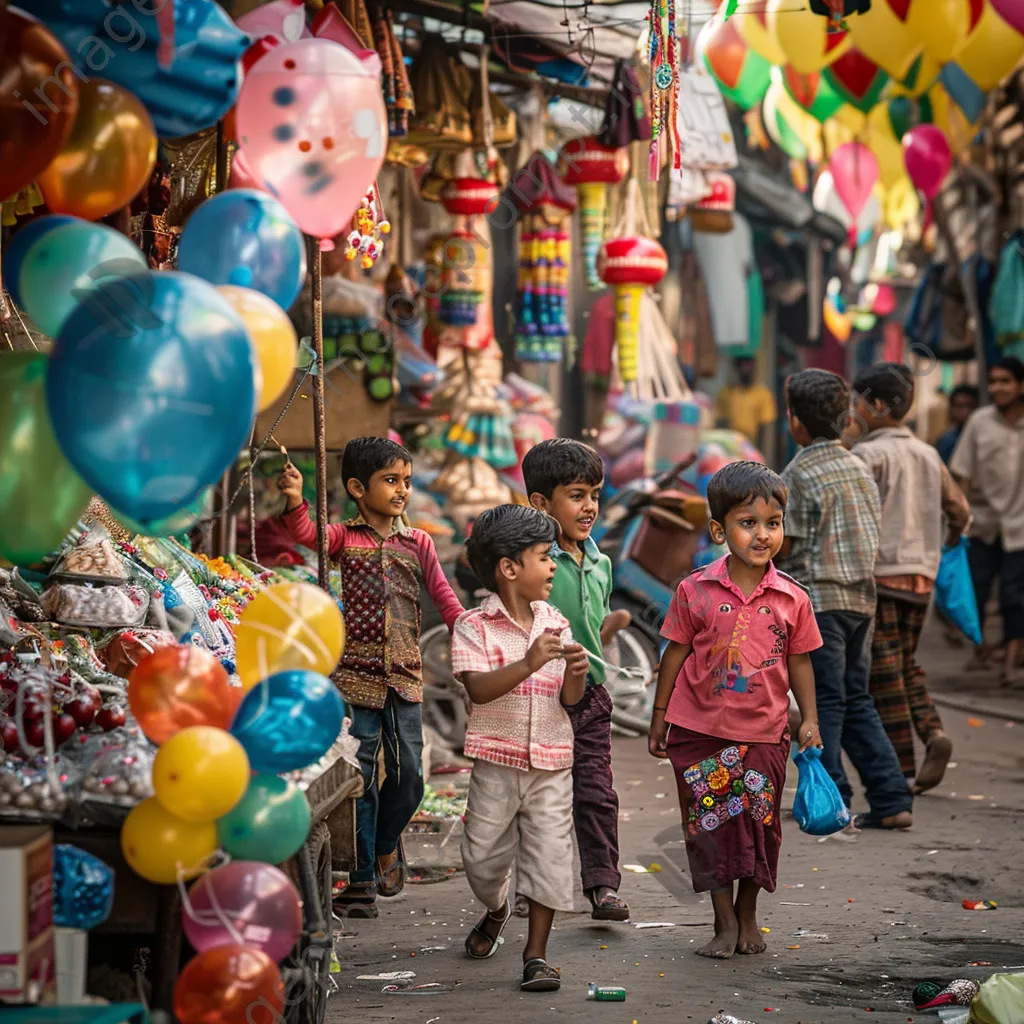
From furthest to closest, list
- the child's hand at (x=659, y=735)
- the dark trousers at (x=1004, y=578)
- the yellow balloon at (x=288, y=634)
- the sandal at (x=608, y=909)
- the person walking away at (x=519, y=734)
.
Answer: the dark trousers at (x=1004, y=578)
the sandal at (x=608, y=909)
the child's hand at (x=659, y=735)
the person walking away at (x=519, y=734)
the yellow balloon at (x=288, y=634)

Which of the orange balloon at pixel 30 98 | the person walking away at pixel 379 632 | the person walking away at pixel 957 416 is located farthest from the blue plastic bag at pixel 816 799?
the person walking away at pixel 957 416

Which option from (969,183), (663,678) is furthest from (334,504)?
(969,183)

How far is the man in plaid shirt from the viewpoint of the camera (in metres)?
6.80

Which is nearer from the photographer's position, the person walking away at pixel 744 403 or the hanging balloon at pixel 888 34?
the hanging balloon at pixel 888 34

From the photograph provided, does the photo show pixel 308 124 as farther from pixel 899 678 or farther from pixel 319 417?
pixel 899 678

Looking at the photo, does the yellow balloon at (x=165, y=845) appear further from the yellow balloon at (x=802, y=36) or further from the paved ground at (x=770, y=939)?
the yellow balloon at (x=802, y=36)

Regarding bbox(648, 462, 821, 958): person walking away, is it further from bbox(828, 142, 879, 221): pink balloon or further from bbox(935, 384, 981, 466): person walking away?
bbox(828, 142, 879, 221): pink balloon

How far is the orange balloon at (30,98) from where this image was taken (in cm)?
304

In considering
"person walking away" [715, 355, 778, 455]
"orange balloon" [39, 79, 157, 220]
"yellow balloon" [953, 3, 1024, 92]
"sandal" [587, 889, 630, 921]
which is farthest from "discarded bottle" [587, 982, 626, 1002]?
"person walking away" [715, 355, 778, 455]

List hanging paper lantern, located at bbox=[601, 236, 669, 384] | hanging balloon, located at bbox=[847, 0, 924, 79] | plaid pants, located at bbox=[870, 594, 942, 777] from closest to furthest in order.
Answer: plaid pants, located at bbox=[870, 594, 942, 777], hanging balloon, located at bbox=[847, 0, 924, 79], hanging paper lantern, located at bbox=[601, 236, 669, 384]

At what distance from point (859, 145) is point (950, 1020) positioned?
11.1 meters

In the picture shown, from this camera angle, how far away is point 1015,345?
13.4m

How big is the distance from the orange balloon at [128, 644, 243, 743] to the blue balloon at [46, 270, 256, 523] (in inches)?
15.9

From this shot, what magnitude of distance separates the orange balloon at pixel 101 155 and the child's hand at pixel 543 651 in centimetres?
166
